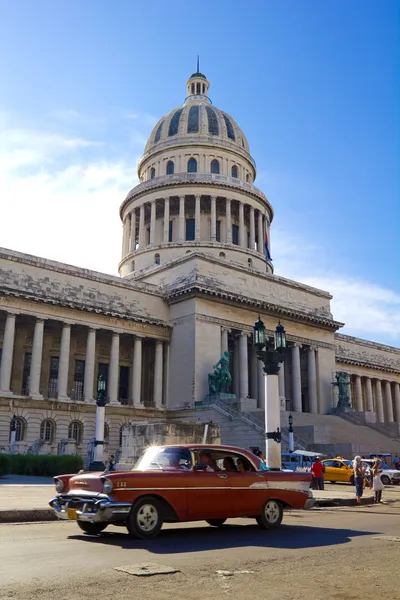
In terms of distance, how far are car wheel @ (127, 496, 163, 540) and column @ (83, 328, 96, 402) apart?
34.8 m

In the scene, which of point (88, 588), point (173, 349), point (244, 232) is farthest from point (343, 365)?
point (88, 588)

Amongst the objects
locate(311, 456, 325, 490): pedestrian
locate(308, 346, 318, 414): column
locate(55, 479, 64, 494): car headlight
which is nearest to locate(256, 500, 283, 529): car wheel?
locate(55, 479, 64, 494): car headlight

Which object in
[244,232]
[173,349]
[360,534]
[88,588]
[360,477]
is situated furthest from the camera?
[244,232]

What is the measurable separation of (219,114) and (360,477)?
62.2m

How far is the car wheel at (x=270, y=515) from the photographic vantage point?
1190 centimetres

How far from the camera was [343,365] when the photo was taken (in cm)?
6775

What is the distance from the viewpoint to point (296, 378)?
179ft

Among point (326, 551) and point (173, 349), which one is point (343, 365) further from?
point (326, 551)

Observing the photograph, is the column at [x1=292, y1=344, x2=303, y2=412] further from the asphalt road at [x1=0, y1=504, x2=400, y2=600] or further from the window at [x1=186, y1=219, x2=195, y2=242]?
the asphalt road at [x1=0, y1=504, x2=400, y2=600]

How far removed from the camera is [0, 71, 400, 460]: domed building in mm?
42375

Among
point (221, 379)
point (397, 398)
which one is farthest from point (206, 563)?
point (397, 398)

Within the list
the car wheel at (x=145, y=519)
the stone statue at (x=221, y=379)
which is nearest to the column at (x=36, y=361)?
the stone statue at (x=221, y=379)

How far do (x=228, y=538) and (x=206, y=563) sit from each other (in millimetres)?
2639

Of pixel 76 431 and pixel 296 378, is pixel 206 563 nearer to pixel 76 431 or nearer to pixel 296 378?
pixel 76 431
